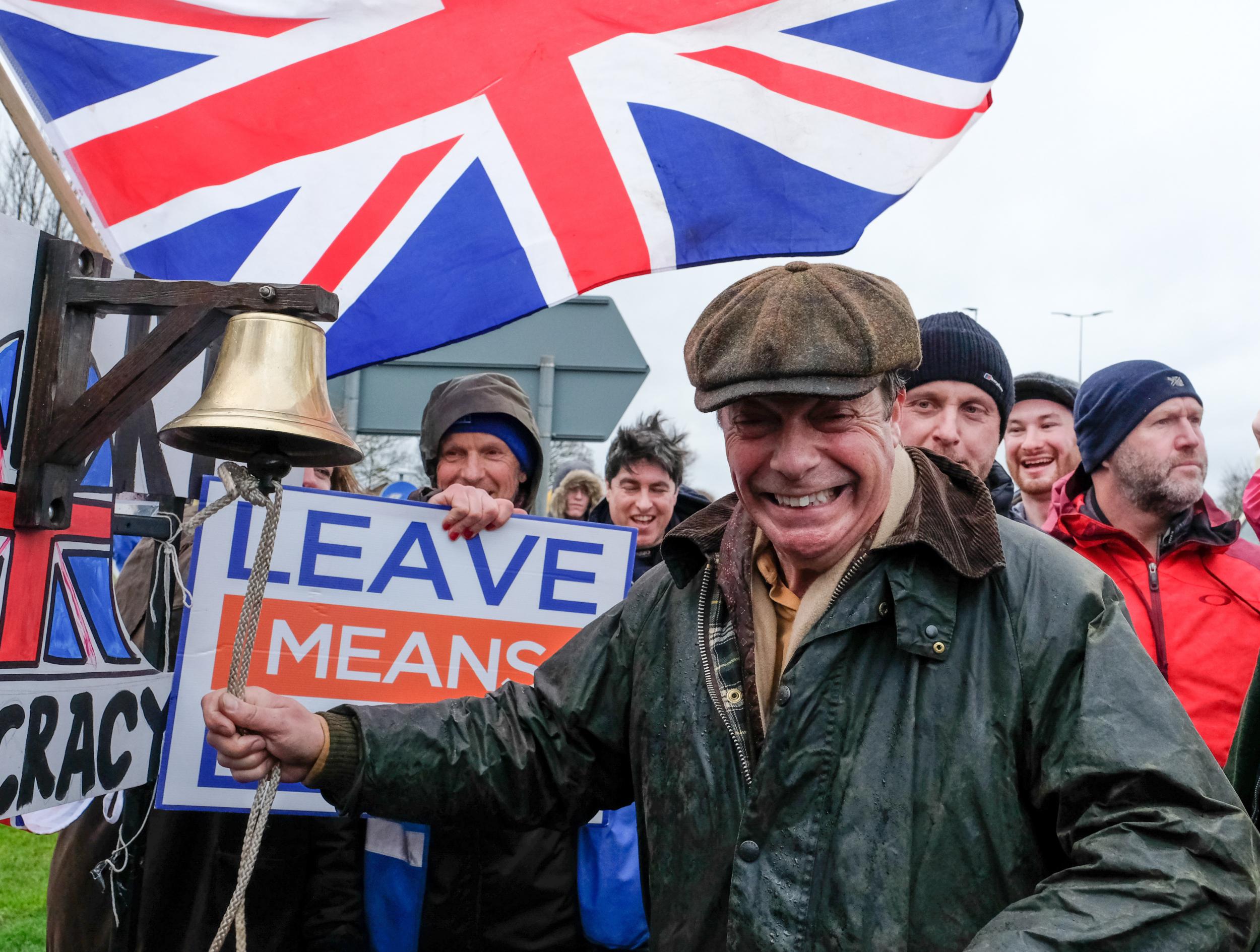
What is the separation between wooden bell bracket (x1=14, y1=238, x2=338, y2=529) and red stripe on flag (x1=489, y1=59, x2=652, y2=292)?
1275 millimetres

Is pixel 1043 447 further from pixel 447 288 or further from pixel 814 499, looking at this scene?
pixel 814 499

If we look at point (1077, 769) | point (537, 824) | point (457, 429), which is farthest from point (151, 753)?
point (1077, 769)

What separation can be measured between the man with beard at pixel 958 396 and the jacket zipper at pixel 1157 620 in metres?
0.55

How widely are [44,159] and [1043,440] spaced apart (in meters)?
3.51

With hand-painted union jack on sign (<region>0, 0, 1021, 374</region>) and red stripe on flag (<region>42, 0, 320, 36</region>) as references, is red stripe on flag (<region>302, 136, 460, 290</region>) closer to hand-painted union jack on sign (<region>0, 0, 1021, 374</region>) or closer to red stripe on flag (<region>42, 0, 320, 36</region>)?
hand-painted union jack on sign (<region>0, 0, 1021, 374</region>)

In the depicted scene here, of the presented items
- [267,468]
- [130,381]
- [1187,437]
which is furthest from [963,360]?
[130,381]

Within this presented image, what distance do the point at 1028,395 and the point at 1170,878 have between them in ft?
10.6

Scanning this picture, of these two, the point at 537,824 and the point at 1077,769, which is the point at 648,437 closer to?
the point at 537,824

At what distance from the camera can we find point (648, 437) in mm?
4441

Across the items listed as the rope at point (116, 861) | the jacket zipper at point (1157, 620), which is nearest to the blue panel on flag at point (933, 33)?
the jacket zipper at point (1157, 620)

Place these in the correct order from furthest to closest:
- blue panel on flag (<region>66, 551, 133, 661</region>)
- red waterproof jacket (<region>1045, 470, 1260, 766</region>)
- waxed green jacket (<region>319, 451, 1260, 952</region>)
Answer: red waterproof jacket (<region>1045, 470, 1260, 766</region>)
blue panel on flag (<region>66, 551, 133, 661</region>)
waxed green jacket (<region>319, 451, 1260, 952</region>)

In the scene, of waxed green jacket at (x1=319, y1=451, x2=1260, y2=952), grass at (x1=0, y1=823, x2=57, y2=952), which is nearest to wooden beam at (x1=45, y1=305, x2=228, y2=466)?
waxed green jacket at (x1=319, y1=451, x2=1260, y2=952)

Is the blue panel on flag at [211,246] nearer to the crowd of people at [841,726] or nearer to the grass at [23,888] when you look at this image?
the crowd of people at [841,726]

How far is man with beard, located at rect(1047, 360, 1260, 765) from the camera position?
9.73 ft
